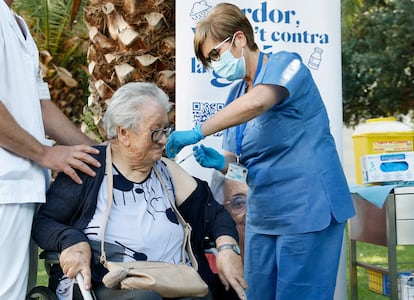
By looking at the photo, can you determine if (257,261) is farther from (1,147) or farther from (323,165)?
(1,147)

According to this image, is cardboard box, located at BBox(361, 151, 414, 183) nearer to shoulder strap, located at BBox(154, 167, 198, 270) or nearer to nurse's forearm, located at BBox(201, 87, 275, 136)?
nurse's forearm, located at BBox(201, 87, 275, 136)

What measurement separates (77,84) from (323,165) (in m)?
8.13

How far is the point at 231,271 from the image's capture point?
274 centimetres

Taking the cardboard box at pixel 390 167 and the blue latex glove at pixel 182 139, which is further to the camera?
the cardboard box at pixel 390 167

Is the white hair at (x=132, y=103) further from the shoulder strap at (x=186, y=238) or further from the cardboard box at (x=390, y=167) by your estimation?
the cardboard box at (x=390, y=167)

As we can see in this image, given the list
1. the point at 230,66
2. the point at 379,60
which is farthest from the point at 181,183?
the point at 379,60

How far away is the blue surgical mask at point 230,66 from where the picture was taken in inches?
120

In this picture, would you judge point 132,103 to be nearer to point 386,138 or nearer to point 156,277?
point 156,277

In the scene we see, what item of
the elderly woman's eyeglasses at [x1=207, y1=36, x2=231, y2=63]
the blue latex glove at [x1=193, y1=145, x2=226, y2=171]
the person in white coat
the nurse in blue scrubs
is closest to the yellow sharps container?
the nurse in blue scrubs

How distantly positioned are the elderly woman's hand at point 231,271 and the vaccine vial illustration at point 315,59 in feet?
5.17

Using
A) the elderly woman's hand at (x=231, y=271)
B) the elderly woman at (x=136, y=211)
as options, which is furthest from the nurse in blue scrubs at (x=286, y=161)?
the elderly woman's hand at (x=231, y=271)

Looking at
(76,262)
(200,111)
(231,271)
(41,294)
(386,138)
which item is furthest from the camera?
(386,138)

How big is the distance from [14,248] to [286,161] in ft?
3.92

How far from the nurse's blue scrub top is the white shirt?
3.11 ft
